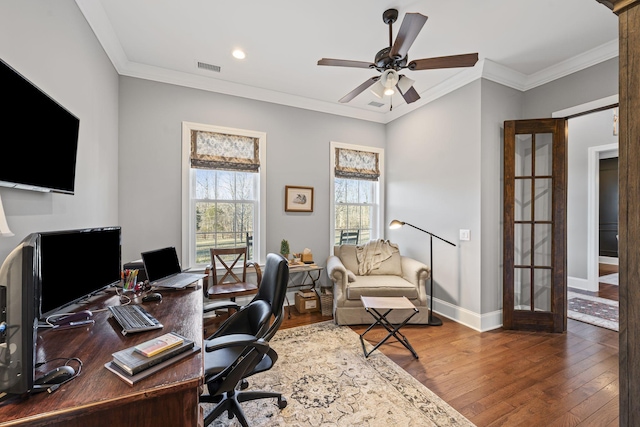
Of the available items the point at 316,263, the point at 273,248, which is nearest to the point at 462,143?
the point at 316,263

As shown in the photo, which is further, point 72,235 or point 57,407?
point 72,235

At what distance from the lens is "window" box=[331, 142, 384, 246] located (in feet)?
13.8

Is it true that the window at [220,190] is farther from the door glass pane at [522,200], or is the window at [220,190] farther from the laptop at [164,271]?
the door glass pane at [522,200]

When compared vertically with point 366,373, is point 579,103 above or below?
above

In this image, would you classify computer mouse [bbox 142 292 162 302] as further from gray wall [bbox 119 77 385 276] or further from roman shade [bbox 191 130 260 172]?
roman shade [bbox 191 130 260 172]

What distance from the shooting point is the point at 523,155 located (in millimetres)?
3135

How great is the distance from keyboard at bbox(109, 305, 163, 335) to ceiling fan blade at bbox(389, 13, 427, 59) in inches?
87.2

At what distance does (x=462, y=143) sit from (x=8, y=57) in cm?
377

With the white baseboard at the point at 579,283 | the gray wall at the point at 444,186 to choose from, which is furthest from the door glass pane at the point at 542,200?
the white baseboard at the point at 579,283

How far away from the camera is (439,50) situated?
2777 mm

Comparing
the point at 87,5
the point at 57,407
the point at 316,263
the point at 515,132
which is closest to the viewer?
the point at 57,407

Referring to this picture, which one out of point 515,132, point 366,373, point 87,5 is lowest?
point 366,373

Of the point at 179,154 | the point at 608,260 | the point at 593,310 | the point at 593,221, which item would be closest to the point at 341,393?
the point at 179,154

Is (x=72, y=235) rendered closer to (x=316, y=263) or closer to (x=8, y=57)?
(x=8, y=57)
